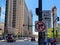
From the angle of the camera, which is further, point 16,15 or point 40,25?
point 16,15

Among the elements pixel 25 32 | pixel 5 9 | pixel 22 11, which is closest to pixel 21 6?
pixel 22 11

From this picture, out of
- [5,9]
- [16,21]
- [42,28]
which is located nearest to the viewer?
[42,28]

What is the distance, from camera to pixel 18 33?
150 meters

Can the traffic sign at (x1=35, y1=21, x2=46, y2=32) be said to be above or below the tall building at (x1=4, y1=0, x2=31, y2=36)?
below

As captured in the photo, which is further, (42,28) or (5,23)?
(5,23)

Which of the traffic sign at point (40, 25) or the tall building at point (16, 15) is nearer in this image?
the traffic sign at point (40, 25)

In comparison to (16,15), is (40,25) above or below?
below

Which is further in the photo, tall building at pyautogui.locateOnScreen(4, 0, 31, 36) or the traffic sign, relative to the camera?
tall building at pyautogui.locateOnScreen(4, 0, 31, 36)

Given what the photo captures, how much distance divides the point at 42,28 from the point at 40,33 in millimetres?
255

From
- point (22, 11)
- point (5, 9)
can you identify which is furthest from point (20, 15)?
point (5, 9)

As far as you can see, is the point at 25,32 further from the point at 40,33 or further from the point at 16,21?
the point at 40,33

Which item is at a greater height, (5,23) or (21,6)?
(21,6)

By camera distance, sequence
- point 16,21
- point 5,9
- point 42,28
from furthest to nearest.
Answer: point 16,21
point 5,9
point 42,28

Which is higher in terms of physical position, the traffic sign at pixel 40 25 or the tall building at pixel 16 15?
the tall building at pixel 16 15
